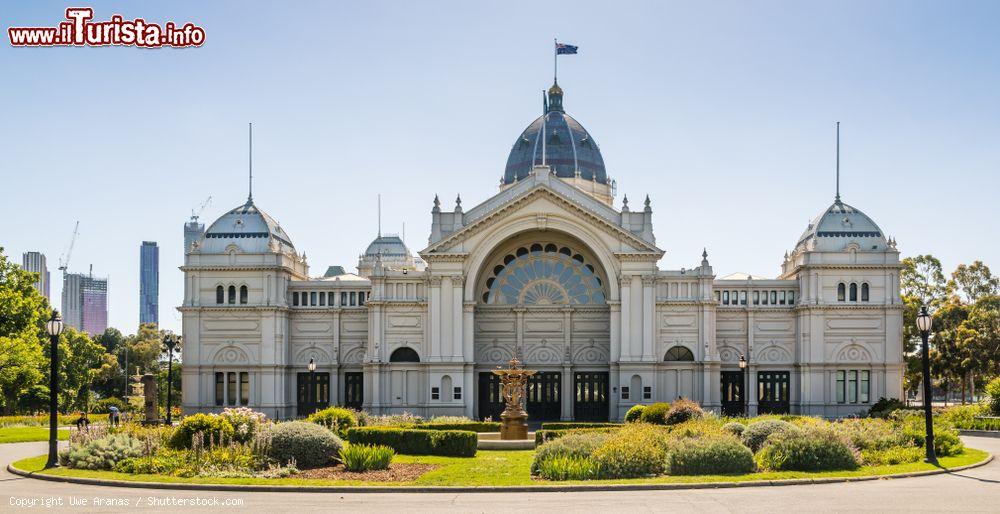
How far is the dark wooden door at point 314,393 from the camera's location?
7562 centimetres

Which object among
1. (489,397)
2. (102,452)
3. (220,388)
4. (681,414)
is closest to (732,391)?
(489,397)

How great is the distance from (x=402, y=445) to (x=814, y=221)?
1673 inches

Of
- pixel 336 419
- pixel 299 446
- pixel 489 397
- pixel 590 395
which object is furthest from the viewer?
pixel 489 397

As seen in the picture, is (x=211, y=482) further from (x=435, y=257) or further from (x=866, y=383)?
(x=866, y=383)

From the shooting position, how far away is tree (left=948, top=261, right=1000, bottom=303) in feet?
323

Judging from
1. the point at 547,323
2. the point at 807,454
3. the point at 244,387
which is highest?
the point at 547,323

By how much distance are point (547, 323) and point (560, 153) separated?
18.0 metres

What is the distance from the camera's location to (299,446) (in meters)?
37.6

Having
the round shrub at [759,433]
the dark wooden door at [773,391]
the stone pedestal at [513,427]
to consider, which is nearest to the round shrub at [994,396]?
the dark wooden door at [773,391]

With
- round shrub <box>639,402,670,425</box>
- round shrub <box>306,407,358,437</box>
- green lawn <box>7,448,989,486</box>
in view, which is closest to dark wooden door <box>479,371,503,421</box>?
round shrub <box>639,402,670,425</box>

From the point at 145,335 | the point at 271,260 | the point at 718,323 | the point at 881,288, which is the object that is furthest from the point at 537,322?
the point at 145,335

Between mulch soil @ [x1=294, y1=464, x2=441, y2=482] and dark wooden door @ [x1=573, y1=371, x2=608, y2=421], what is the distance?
37154mm

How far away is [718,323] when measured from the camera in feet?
245

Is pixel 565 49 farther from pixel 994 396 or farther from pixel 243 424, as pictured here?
pixel 243 424
